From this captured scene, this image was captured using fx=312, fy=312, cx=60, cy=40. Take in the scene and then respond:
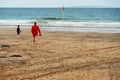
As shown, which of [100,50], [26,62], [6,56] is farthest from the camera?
[100,50]

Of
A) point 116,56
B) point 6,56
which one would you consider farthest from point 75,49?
point 6,56

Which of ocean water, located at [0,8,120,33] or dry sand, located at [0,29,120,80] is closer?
dry sand, located at [0,29,120,80]

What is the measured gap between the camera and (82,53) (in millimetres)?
15312

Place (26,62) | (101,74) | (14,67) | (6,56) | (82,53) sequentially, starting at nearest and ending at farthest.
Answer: (101,74) → (14,67) → (26,62) → (6,56) → (82,53)

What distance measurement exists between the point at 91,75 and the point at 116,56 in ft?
14.2

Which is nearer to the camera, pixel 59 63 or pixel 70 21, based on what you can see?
pixel 59 63

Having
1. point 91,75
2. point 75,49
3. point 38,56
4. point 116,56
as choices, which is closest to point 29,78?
point 91,75

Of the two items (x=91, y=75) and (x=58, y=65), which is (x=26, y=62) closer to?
(x=58, y=65)

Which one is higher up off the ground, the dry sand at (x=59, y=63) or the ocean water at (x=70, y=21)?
the ocean water at (x=70, y=21)

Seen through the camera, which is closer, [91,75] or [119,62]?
[91,75]

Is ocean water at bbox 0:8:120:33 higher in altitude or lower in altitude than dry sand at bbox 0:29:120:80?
higher

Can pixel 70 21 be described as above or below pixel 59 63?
above

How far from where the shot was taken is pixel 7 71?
11.0 m

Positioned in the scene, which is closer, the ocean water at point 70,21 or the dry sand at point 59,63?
the dry sand at point 59,63
